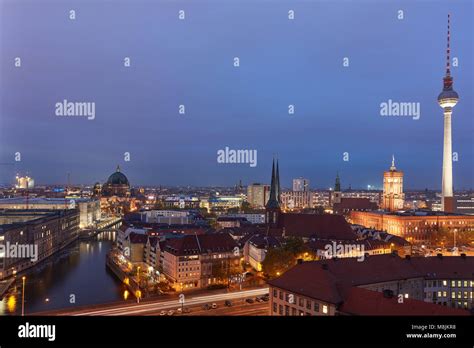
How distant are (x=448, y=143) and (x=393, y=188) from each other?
5.55m

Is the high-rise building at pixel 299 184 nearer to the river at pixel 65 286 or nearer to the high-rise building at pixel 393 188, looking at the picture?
the high-rise building at pixel 393 188

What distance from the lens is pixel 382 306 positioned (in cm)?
479

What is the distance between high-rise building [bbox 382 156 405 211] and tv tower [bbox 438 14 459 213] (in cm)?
387

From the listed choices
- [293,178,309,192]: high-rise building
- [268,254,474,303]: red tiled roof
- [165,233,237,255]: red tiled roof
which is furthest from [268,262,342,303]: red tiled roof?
[293,178,309,192]: high-rise building

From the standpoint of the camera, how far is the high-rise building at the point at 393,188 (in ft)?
105

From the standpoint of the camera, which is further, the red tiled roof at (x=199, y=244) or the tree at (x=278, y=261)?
the red tiled roof at (x=199, y=244)

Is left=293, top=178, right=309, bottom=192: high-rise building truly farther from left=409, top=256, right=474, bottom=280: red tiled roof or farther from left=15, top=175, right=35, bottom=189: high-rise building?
left=409, top=256, right=474, bottom=280: red tiled roof

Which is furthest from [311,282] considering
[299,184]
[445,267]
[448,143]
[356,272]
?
[299,184]

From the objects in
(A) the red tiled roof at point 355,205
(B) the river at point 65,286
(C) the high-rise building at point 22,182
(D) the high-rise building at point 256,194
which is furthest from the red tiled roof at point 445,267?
(C) the high-rise building at point 22,182

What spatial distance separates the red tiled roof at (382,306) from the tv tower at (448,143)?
25904 millimetres

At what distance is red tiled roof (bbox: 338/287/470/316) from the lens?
14.2 feet

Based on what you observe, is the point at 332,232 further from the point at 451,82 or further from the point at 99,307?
the point at 451,82
